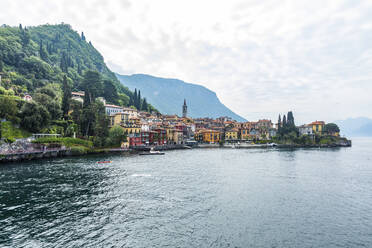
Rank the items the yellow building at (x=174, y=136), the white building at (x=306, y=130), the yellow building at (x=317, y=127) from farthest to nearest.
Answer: the white building at (x=306, y=130) → the yellow building at (x=317, y=127) → the yellow building at (x=174, y=136)

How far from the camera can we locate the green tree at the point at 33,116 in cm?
6538

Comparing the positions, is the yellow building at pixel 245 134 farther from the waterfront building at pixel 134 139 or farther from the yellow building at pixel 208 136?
the waterfront building at pixel 134 139

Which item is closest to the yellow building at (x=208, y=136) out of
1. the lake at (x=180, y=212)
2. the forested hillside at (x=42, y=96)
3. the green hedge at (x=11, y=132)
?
the forested hillside at (x=42, y=96)

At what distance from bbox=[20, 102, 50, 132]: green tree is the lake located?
32.4 meters

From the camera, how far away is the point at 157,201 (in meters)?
26.5

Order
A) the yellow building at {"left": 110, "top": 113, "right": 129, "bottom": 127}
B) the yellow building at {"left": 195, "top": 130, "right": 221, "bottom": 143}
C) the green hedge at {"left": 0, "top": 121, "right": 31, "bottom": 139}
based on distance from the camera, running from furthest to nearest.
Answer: the yellow building at {"left": 195, "top": 130, "right": 221, "bottom": 143} → the yellow building at {"left": 110, "top": 113, "right": 129, "bottom": 127} → the green hedge at {"left": 0, "top": 121, "right": 31, "bottom": 139}

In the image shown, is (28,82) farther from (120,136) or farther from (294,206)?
(294,206)

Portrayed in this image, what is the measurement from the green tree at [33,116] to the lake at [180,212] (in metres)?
32.4

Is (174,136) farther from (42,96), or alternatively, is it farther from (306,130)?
(306,130)

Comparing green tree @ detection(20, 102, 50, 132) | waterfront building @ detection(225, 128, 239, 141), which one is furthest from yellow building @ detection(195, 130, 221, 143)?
green tree @ detection(20, 102, 50, 132)

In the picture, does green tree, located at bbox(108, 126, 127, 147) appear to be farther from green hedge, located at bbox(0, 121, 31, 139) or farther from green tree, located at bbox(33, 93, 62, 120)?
green hedge, located at bbox(0, 121, 31, 139)

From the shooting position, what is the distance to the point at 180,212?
2303cm

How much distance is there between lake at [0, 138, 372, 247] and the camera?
17.5 m

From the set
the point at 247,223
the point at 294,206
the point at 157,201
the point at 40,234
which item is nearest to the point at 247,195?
the point at 294,206
